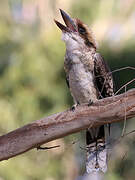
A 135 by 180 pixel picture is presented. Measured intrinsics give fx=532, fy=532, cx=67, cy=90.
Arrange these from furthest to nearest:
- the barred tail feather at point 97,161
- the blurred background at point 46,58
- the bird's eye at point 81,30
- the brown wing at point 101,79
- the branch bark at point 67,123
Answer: the blurred background at point 46,58
the bird's eye at point 81,30
the brown wing at point 101,79
the barred tail feather at point 97,161
the branch bark at point 67,123

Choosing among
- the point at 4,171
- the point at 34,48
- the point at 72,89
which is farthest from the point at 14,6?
the point at 72,89

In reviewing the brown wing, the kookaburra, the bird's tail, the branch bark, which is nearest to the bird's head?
the kookaburra

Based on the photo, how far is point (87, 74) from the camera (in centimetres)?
333

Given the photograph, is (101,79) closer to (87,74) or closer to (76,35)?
(87,74)

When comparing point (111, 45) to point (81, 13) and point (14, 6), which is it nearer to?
point (81, 13)

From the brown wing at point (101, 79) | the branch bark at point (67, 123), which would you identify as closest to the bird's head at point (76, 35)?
the brown wing at point (101, 79)

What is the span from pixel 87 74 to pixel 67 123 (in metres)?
0.92

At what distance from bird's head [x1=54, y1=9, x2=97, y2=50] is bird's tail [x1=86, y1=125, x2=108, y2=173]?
0.59 metres

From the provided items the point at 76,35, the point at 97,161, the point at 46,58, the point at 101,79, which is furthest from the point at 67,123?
the point at 46,58

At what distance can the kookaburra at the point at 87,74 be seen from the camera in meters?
3.31

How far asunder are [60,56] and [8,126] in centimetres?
92

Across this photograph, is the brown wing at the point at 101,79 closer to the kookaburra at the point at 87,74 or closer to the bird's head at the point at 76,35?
the kookaburra at the point at 87,74

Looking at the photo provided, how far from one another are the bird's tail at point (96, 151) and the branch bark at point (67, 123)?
68 centimetres

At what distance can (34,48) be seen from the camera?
532 centimetres
